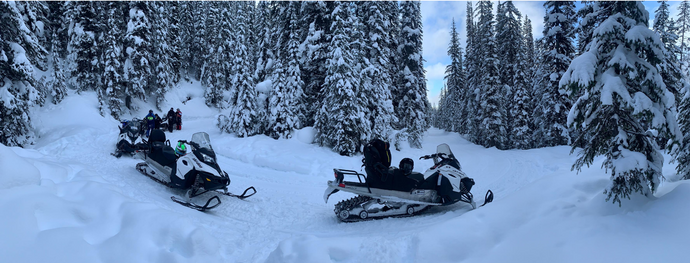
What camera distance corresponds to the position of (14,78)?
38.2ft

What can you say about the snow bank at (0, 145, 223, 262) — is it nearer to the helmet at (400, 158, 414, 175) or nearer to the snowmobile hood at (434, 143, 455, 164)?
the helmet at (400, 158, 414, 175)

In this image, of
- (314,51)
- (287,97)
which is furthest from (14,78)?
(314,51)

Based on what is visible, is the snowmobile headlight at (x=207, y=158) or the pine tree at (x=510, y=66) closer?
the snowmobile headlight at (x=207, y=158)

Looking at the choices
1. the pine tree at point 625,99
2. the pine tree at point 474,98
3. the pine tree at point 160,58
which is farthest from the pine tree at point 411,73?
the pine tree at point 160,58

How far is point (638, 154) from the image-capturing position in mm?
3650

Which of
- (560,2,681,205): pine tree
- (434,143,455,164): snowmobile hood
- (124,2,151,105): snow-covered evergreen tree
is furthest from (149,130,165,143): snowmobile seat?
(124,2,151,105): snow-covered evergreen tree

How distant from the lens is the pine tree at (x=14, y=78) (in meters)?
11.0

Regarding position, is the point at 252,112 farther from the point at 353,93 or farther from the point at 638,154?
the point at 638,154

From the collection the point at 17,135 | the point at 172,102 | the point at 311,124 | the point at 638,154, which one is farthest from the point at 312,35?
the point at 172,102

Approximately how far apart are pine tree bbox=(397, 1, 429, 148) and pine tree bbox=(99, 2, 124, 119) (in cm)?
1899

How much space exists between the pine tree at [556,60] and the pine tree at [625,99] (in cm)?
1523

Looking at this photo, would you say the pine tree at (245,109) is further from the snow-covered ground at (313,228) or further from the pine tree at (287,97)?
the snow-covered ground at (313,228)

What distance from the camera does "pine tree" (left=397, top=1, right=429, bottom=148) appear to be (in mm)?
21016

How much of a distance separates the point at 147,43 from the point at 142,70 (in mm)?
1998
